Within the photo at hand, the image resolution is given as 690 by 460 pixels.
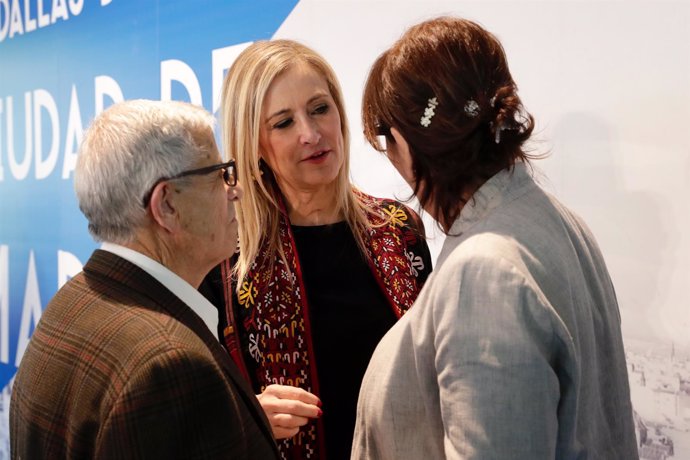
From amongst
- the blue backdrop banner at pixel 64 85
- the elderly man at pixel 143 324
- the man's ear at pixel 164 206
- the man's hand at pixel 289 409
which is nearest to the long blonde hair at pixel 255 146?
the man's hand at pixel 289 409

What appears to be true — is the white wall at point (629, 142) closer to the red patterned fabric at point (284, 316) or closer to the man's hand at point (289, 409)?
the red patterned fabric at point (284, 316)

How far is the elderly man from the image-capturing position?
0.97m

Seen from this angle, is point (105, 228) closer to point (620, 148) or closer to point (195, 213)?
point (195, 213)

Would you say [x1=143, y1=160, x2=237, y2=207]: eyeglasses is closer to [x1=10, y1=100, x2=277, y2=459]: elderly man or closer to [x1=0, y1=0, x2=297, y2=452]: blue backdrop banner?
[x1=10, y1=100, x2=277, y2=459]: elderly man

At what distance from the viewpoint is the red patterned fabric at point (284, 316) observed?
65.3 inches

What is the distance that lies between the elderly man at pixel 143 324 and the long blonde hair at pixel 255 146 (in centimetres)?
45

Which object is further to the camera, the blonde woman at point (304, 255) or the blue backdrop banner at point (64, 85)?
the blue backdrop banner at point (64, 85)

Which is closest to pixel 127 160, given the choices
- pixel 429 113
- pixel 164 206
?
pixel 164 206

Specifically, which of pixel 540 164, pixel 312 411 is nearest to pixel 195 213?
pixel 312 411

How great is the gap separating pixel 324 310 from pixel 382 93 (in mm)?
703

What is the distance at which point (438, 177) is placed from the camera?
3.61 feet

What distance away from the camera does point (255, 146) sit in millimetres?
1725

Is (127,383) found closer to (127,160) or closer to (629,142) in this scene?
(127,160)

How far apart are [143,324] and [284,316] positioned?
0.68 metres
